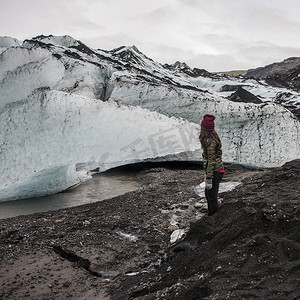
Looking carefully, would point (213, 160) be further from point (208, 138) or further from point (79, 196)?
point (79, 196)

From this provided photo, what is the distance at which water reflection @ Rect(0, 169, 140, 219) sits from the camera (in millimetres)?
5777

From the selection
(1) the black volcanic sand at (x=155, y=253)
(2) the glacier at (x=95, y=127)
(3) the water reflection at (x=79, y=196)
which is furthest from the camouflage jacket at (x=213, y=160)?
(2) the glacier at (x=95, y=127)

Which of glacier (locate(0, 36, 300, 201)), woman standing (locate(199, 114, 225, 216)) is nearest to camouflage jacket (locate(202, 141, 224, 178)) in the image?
woman standing (locate(199, 114, 225, 216))

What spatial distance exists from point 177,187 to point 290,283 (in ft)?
15.7

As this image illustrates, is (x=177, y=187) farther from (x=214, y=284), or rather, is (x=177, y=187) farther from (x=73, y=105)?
(x=214, y=284)

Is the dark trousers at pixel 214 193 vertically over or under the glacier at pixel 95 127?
under

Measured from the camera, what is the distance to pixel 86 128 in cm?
736

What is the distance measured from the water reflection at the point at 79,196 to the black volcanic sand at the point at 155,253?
2.55 feet

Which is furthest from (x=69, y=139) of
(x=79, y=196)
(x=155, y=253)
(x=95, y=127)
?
(x=155, y=253)

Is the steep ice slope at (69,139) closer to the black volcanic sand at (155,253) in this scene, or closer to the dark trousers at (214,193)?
the black volcanic sand at (155,253)

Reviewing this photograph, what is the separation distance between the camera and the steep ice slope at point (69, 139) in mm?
6398

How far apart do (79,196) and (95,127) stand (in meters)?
1.74

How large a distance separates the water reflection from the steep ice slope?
25cm

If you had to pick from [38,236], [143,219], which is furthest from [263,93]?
[38,236]
